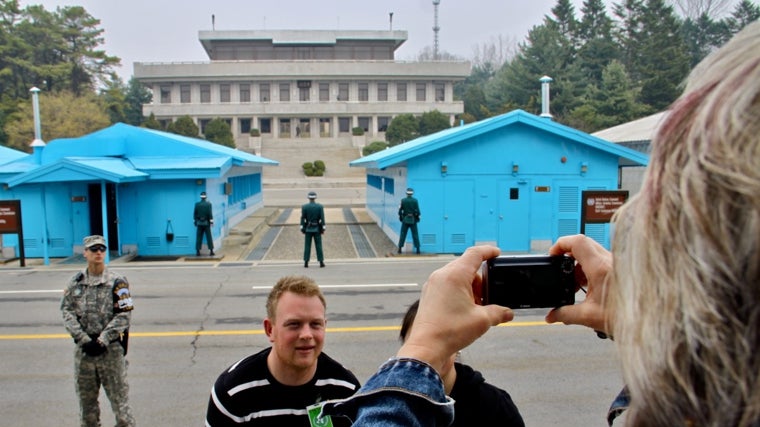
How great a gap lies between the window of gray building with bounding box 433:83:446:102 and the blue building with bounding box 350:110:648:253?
181 feet

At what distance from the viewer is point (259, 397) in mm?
2982

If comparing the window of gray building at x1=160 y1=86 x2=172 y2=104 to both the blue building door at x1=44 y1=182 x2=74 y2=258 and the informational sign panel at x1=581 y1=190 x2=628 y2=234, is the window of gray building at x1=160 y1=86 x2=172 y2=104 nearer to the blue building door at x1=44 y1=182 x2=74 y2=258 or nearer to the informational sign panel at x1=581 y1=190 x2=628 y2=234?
the blue building door at x1=44 y1=182 x2=74 y2=258

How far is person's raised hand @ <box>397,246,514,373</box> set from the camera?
3.82 feet

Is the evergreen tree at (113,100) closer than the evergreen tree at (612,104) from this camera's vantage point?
No

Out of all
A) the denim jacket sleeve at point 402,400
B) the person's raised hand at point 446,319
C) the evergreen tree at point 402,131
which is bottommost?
the denim jacket sleeve at point 402,400

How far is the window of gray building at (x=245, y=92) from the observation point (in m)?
71.1

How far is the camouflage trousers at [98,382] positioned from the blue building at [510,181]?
12.9m

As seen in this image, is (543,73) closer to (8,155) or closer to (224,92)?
(224,92)

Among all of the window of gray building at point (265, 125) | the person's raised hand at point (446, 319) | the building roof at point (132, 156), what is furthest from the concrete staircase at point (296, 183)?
the person's raised hand at point (446, 319)

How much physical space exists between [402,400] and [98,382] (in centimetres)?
535

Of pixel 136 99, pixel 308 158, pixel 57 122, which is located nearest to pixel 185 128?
pixel 308 158

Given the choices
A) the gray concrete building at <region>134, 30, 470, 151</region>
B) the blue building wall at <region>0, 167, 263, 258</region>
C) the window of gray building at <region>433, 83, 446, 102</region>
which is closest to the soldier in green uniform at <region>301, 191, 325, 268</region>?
the blue building wall at <region>0, 167, 263, 258</region>

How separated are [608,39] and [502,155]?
55.7 meters

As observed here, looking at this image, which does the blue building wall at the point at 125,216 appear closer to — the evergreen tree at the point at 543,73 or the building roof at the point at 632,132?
the building roof at the point at 632,132
